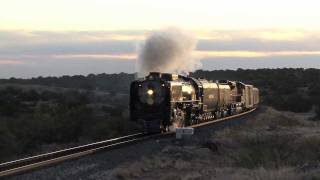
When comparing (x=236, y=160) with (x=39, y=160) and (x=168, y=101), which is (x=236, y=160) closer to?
(x=39, y=160)

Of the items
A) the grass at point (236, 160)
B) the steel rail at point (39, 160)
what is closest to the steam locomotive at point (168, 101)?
the grass at point (236, 160)

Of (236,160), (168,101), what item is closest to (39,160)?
(236,160)

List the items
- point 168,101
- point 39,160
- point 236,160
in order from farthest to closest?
point 168,101 < point 236,160 < point 39,160

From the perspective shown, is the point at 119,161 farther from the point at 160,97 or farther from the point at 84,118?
the point at 84,118

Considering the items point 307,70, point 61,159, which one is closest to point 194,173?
point 61,159

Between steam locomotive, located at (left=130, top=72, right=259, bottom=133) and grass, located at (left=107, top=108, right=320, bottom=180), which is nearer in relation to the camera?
grass, located at (left=107, top=108, right=320, bottom=180)

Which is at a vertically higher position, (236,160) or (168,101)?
(168,101)

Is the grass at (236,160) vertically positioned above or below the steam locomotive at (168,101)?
below

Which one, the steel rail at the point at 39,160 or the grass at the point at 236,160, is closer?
the grass at the point at 236,160

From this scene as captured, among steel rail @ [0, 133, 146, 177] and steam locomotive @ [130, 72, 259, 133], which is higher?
steam locomotive @ [130, 72, 259, 133]

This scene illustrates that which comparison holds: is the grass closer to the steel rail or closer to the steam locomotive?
the steel rail

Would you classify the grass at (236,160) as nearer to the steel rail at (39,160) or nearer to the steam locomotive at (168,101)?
the steel rail at (39,160)

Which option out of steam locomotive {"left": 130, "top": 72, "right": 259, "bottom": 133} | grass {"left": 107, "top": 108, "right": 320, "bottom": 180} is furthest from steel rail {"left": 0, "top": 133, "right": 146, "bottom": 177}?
steam locomotive {"left": 130, "top": 72, "right": 259, "bottom": 133}

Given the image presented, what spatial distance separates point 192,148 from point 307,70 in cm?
13786
